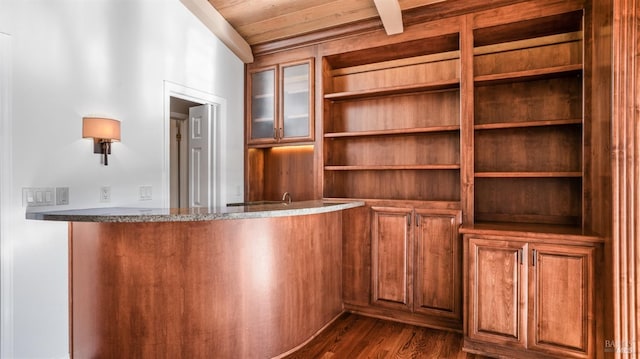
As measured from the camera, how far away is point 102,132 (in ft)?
7.98

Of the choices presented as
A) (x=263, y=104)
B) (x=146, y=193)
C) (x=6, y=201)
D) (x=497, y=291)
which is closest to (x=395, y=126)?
(x=263, y=104)

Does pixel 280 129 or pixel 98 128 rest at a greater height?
pixel 280 129

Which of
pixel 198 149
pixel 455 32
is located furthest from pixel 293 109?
pixel 455 32

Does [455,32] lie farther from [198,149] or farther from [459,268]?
[198,149]

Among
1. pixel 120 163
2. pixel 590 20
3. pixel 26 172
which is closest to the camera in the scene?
A: pixel 26 172

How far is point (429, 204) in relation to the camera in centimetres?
293

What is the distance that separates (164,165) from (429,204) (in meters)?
Answer: 2.27

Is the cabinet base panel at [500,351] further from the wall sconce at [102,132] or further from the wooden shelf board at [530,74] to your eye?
the wall sconce at [102,132]

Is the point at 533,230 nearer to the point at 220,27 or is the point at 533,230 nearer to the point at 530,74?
the point at 530,74

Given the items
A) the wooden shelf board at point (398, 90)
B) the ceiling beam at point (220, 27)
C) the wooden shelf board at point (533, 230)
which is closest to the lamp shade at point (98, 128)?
the ceiling beam at point (220, 27)

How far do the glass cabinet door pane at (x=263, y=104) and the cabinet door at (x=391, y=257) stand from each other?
1464 millimetres

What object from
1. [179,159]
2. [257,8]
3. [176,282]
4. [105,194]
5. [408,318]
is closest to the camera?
[176,282]

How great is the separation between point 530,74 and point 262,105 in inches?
96.9

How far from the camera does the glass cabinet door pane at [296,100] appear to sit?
137 inches
